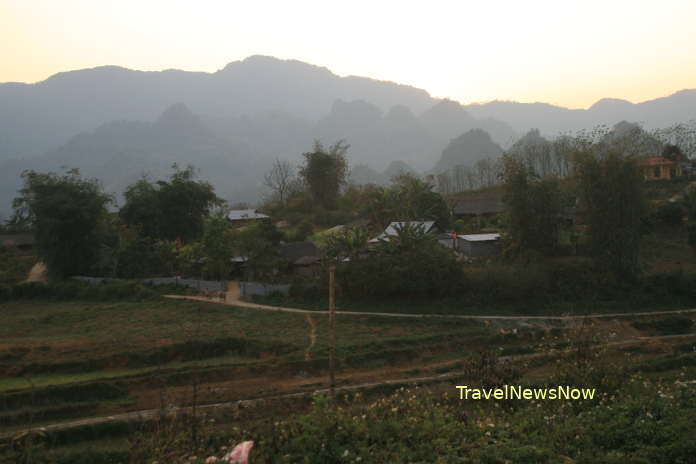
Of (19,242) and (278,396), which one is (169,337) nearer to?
(278,396)

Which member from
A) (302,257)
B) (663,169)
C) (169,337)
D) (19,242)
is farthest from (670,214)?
(19,242)

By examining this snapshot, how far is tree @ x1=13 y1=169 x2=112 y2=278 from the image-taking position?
29.8 meters

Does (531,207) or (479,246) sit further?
(479,246)

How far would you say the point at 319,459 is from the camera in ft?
19.8

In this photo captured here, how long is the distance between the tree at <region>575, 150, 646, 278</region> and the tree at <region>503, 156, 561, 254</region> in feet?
5.62

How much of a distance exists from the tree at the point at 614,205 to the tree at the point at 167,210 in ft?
88.0

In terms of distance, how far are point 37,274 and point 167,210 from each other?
9625 millimetres

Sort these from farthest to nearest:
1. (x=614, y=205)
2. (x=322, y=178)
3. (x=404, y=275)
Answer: (x=322, y=178) < (x=614, y=205) < (x=404, y=275)

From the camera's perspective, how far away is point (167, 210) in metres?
36.0

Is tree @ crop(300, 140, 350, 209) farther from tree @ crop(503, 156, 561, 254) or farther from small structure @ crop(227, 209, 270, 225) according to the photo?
tree @ crop(503, 156, 561, 254)

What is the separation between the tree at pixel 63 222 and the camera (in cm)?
2983

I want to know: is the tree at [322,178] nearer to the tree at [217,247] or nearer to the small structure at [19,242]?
the tree at [217,247]

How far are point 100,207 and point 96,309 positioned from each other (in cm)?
992

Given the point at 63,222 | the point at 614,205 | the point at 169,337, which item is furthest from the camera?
the point at 63,222
